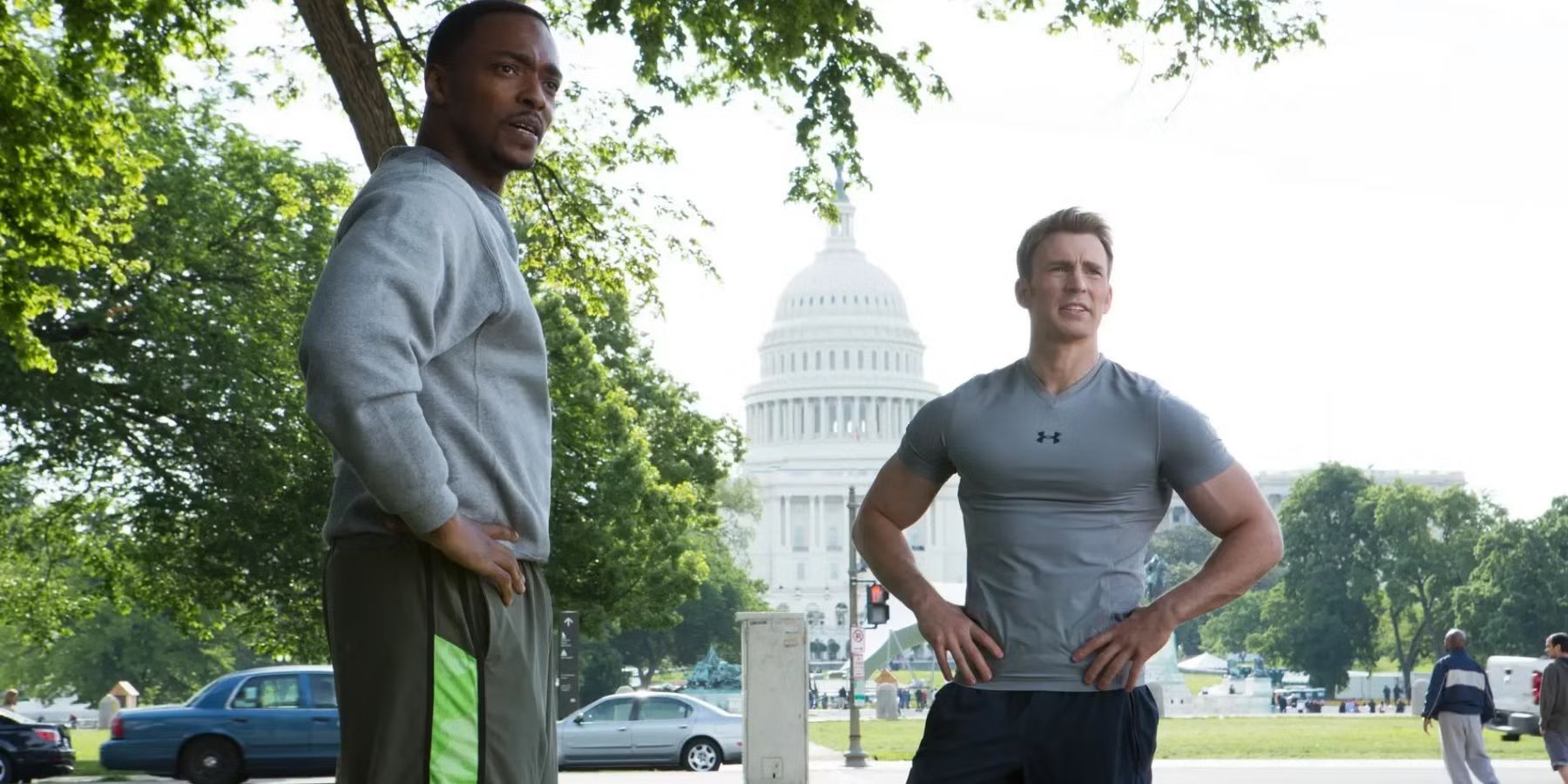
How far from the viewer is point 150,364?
25.6m

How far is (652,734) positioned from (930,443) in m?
24.7

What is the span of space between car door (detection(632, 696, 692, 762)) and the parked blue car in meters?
7.36

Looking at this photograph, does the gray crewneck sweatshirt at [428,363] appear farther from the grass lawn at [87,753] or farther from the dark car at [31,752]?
the grass lawn at [87,753]

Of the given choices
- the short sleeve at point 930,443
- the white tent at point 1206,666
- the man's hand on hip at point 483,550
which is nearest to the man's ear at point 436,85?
the man's hand on hip at point 483,550

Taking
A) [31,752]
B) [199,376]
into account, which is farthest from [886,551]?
[199,376]

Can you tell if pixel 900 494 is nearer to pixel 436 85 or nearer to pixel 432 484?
pixel 436 85

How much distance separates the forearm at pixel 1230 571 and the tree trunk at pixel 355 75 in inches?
178

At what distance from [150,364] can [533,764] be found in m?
23.9

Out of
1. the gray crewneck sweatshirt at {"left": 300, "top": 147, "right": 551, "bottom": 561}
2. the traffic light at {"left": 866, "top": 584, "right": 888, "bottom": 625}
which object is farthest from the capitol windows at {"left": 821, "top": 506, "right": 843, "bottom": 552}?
the gray crewneck sweatshirt at {"left": 300, "top": 147, "right": 551, "bottom": 561}

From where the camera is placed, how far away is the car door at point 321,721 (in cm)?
2134

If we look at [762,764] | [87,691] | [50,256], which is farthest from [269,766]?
[87,691]

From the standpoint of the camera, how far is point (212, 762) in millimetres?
21625

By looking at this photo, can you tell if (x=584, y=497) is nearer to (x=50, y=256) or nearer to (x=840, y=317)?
(x=50, y=256)

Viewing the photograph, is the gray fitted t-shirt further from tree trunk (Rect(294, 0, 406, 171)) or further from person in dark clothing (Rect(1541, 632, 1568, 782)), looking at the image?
person in dark clothing (Rect(1541, 632, 1568, 782))
